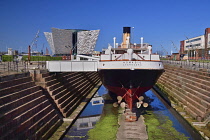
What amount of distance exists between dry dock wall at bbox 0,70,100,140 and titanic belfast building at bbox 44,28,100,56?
82347 millimetres

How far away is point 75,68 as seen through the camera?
19.9 metres

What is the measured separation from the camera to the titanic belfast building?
321ft

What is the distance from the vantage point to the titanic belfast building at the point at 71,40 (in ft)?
321

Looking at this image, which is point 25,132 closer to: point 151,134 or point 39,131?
point 39,131

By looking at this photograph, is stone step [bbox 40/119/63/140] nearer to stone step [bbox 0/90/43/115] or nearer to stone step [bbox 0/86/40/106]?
stone step [bbox 0/90/43/115]

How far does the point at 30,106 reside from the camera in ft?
40.9

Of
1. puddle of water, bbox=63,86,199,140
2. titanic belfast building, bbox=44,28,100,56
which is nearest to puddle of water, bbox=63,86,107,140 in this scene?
puddle of water, bbox=63,86,199,140

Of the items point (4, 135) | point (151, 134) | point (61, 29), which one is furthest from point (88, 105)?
point (61, 29)

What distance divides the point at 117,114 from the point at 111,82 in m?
3.26

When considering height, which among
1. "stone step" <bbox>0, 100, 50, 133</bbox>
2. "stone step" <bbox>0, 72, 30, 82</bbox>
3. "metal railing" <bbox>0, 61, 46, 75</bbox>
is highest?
"metal railing" <bbox>0, 61, 46, 75</bbox>

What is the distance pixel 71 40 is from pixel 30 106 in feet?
301

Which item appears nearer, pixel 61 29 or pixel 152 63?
pixel 152 63

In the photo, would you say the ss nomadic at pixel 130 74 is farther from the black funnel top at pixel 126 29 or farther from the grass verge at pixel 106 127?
the black funnel top at pixel 126 29

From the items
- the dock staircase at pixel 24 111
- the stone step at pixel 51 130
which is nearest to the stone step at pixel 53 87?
the dock staircase at pixel 24 111
